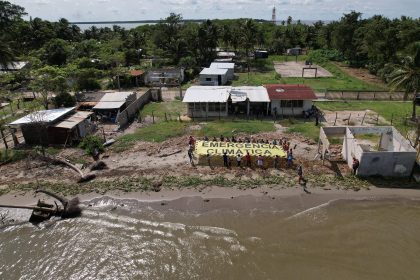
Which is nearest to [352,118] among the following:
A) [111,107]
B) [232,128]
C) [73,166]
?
[232,128]

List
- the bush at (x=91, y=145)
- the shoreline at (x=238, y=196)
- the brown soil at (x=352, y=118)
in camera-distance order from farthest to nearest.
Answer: the brown soil at (x=352, y=118) < the bush at (x=91, y=145) < the shoreline at (x=238, y=196)

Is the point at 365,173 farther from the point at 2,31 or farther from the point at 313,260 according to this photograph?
the point at 2,31

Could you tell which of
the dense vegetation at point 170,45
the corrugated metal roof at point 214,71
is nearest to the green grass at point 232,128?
the corrugated metal roof at point 214,71

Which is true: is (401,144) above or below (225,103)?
below

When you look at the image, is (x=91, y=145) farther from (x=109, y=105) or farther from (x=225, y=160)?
(x=225, y=160)

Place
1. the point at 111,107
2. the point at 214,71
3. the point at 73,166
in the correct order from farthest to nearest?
the point at 214,71, the point at 111,107, the point at 73,166

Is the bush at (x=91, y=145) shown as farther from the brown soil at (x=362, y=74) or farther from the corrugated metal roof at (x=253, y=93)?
the brown soil at (x=362, y=74)

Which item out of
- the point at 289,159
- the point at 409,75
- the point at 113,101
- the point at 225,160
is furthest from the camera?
the point at 113,101

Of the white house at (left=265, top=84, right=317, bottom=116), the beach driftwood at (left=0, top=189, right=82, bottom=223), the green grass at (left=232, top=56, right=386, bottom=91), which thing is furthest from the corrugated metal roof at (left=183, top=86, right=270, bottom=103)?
the beach driftwood at (left=0, top=189, right=82, bottom=223)
